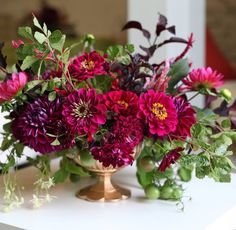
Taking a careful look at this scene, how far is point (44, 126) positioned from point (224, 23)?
3554mm

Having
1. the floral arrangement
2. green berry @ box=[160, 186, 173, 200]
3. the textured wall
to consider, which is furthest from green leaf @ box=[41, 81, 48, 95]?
the textured wall

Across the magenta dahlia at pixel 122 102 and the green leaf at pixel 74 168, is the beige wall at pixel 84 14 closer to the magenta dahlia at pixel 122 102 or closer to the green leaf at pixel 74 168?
the green leaf at pixel 74 168

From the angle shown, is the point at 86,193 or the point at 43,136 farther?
the point at 86,193

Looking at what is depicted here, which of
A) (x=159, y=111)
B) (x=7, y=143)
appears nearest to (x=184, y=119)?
(x=159, y=111)

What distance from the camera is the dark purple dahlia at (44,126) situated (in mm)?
964

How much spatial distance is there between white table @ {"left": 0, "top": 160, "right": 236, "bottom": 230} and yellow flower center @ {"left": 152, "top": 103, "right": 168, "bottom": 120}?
0.21m

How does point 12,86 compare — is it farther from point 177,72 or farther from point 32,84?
point 177,72

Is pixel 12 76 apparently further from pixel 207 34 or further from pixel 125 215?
pixel 207 34

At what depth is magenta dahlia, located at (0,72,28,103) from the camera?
3.14 ft

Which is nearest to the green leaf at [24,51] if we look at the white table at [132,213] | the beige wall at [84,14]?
the white table at [132,213]

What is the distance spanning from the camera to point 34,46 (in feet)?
3.18

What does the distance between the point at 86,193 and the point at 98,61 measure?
0.31 meters

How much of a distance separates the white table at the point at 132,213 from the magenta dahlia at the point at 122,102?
21cm

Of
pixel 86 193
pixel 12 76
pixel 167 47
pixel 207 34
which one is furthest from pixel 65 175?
pixel 207 34
